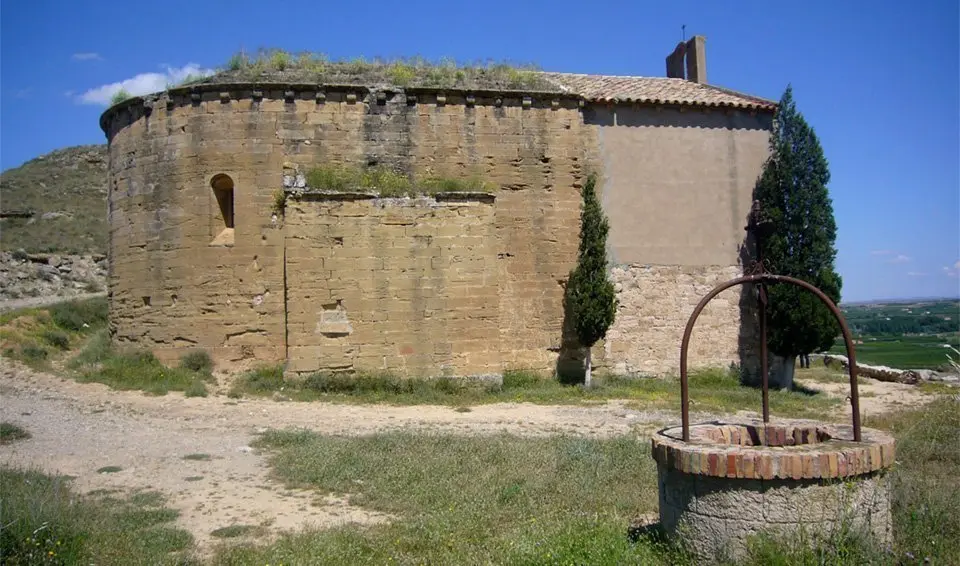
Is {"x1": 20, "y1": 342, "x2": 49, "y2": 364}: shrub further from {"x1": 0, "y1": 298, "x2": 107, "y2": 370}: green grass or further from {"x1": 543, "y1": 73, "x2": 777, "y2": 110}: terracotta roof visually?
{"x1": 543, "y1": 73, "x2": 777, "y2": 110}: terracotta roof

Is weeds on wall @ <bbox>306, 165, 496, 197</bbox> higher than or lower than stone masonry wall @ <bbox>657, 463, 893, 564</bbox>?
higher

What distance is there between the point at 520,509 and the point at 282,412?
248 inches

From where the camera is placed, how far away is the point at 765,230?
579cm

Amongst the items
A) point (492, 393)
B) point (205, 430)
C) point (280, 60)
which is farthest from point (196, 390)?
point (280, 60)

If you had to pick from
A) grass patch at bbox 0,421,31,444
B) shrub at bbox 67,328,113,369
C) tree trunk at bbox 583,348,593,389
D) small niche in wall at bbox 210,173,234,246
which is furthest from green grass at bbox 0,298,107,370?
tree trunk at bbox 583,348,593,389

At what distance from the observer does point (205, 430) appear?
10.0m

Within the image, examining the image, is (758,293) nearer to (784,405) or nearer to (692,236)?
(784,405)

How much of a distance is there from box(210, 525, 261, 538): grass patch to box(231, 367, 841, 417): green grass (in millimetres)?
6387

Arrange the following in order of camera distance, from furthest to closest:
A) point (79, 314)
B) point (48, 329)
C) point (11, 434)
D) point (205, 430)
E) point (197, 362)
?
point (79, 314) < point (48, 329) < point (197, 362) < point (205, 430) < point (11, 434)

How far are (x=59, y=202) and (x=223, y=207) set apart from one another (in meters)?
26.1

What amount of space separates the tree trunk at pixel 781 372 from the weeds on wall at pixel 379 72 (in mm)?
8055

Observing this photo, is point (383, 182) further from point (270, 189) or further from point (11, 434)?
point (11, 434)

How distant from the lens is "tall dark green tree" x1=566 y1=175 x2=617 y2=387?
47.1 feet

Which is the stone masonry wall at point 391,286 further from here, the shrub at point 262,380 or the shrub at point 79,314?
the shrub at point 79,314
